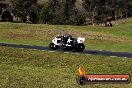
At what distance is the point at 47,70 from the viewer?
23281 mm

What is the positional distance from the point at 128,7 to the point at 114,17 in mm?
6717

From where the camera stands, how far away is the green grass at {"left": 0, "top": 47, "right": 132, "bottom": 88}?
18047mm

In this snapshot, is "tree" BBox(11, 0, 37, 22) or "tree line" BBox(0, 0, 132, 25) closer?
"tree line" BBox(0, 0, 132, 25)

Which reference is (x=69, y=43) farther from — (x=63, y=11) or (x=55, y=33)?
(x=63, y=11)

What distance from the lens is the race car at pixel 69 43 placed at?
39.6 metres

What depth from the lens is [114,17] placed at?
136 meters

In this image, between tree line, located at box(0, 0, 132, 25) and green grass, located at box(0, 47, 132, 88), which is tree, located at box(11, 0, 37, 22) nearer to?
tree line, located at box(0, 0, 132, 25)

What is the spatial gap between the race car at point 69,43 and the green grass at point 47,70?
9.51 metres

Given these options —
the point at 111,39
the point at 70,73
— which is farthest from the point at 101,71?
the point at 111,39

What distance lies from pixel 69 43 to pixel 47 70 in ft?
56.2

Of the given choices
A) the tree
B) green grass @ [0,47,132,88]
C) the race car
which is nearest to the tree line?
the tree

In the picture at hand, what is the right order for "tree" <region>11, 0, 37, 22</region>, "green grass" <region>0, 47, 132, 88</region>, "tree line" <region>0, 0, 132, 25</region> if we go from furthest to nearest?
"tree" <region>11, 0, 37, 22</region>, "tree line" <region>0, 0, 132, 25</region>, "green grass" <region>0, 47, 132, 88</region>

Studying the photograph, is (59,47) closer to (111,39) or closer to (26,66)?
(26,66)

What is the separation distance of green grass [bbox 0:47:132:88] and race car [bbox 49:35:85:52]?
9.51 m
